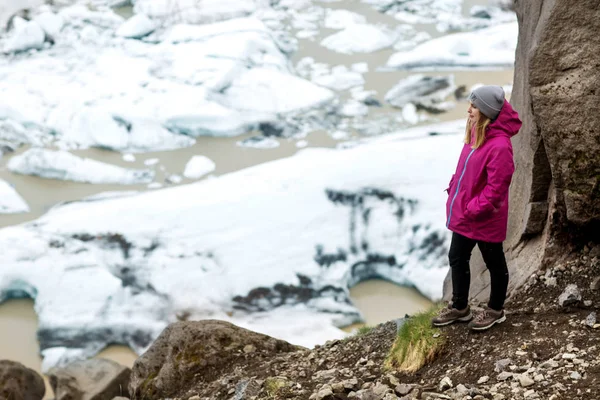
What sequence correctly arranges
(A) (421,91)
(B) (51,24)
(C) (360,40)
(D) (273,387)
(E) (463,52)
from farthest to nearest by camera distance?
(B) (51,24)
(C) (360,40)
(E) (463,52)
(A) (421,91)
(D) (273,387)

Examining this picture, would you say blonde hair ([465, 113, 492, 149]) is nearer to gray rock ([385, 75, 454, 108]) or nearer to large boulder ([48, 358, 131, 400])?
large boulder ([48, 358, 131, 400])

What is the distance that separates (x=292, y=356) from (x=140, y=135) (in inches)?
264

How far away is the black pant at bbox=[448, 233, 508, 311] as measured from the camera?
3.32 m

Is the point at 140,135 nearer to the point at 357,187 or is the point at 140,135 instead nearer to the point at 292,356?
the point at 357,187

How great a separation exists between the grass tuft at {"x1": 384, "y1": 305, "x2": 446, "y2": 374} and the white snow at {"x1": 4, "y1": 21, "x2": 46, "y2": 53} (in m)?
10.2

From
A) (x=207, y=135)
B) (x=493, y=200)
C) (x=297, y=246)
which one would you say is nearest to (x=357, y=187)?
(x=297, y=246)

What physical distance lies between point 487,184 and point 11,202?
7616 mm

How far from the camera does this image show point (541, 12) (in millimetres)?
3805

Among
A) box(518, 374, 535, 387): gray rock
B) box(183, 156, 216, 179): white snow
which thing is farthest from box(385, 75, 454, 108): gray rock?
box(518, 374, 535, 387): gray rock

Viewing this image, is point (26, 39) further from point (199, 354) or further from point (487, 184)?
point (487, 184)

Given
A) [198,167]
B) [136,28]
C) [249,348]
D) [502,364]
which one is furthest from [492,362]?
[136,28]

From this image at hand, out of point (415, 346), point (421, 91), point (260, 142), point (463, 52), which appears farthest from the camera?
point (463, 52)

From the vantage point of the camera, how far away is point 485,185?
323 cm

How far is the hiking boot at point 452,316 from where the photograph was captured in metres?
3.58
